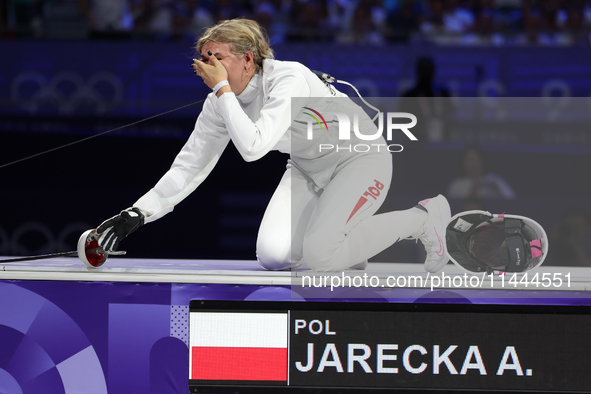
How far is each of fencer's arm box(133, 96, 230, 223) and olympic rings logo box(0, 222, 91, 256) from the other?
2.09 metres

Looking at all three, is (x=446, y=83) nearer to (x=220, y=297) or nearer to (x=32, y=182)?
(x=32, y=182)

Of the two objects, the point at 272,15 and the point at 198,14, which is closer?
the point at 198,14

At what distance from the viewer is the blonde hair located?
212 centimetres

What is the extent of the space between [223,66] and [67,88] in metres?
2.99

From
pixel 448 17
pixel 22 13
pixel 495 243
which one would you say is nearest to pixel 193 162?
pixel 495 243

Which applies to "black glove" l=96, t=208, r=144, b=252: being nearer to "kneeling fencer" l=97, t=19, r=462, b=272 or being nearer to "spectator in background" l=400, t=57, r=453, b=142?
"kneeling fencer" l=97, t=19, r=462, b=272

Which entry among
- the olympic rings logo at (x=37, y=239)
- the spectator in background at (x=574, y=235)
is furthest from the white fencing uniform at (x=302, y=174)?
the olympic rings logo at (x=37, y=239)

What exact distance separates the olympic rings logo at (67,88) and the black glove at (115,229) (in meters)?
2.60

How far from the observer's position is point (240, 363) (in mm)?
1842

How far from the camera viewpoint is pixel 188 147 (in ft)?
7.70

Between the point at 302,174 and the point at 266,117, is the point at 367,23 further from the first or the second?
the point at 266,117

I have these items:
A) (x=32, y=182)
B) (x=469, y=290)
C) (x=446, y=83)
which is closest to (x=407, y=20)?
(x=446, y=83)

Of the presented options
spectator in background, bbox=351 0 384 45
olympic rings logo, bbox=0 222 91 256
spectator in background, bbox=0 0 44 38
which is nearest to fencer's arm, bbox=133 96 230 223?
olympic rings logo, bbox=0 222 91 256

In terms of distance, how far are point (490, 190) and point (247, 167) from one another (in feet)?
Result: 5.72
